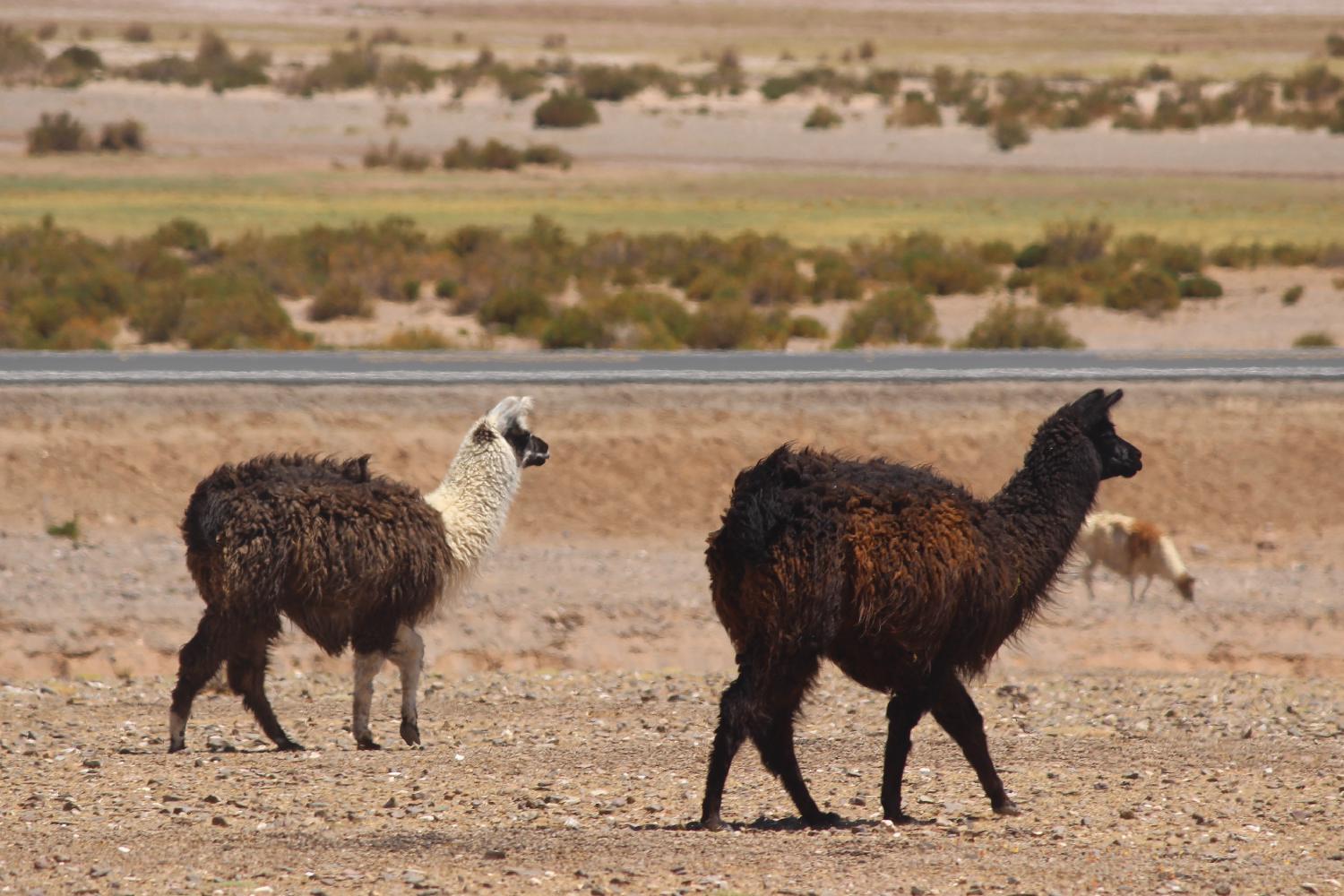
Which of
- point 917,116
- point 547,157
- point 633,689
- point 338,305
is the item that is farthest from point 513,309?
point 917,116

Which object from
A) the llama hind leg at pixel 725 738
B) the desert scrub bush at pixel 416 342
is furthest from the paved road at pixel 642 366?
the llama hind leg at pixel 725 738

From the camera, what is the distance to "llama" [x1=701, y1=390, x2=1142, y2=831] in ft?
28.9

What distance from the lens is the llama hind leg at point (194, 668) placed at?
11.4 meters

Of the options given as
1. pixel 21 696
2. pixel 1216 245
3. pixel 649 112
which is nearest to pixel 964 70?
pixel 649 112

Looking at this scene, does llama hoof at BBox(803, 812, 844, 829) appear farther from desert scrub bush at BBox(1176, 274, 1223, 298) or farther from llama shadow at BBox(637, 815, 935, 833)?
desert scrub bush at BBox(1176, 274, 1223, 298)

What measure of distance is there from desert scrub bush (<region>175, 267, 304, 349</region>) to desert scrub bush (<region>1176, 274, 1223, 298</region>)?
17.5 m

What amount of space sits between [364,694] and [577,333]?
1895 centimetres

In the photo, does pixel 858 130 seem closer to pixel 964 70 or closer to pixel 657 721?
pixel 964 70

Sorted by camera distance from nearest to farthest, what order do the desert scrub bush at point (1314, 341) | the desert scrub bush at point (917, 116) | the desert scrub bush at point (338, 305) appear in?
the desert scrub bush at point (1314, 341) < the desert scrub bush at point (338, 305) < the desert scrub bush at point (917, 116)

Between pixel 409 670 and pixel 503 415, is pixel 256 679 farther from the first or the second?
pixel 503 415

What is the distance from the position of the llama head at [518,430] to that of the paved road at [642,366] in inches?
382

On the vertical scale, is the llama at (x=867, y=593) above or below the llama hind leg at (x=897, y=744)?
above

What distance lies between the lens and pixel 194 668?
449 inches

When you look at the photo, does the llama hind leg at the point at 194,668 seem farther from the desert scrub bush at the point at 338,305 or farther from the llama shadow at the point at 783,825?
the desert scrub bush at the point at 338,305
